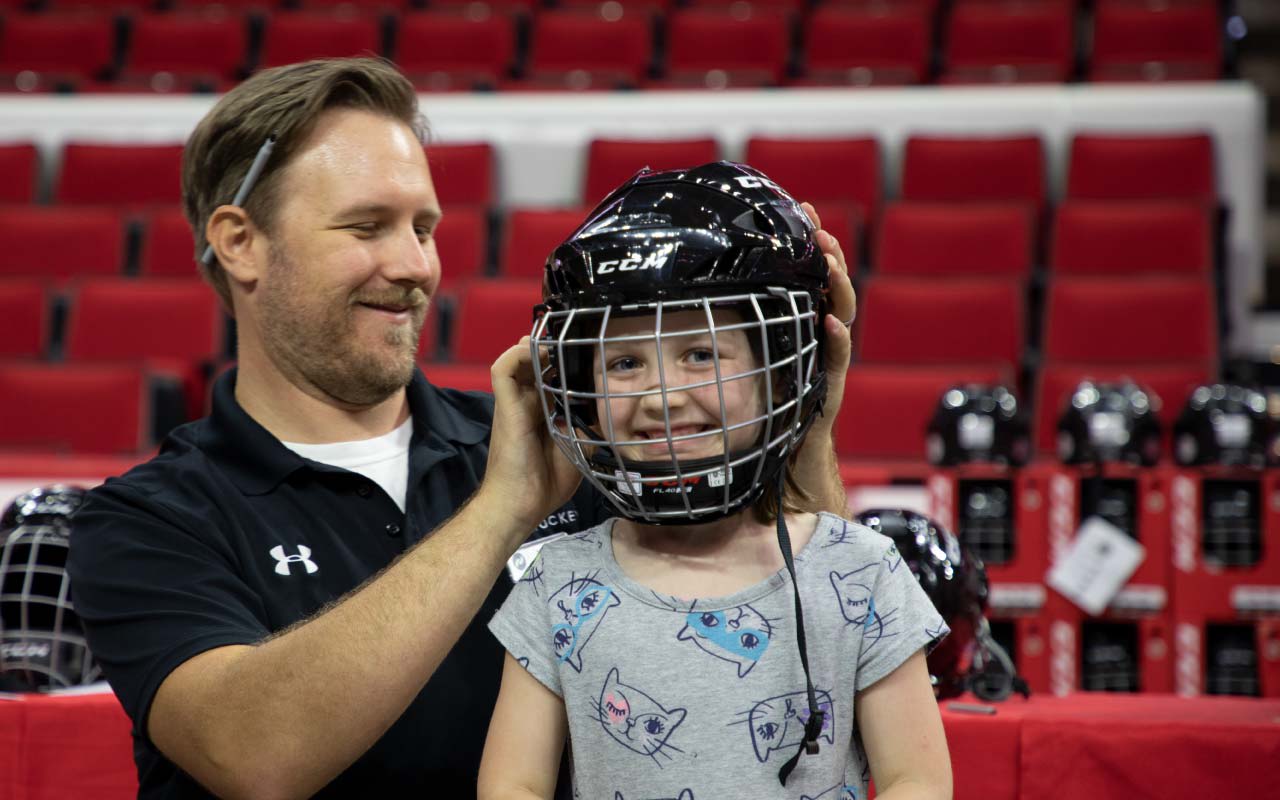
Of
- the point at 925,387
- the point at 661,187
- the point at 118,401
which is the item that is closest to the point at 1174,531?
the point at 925,387

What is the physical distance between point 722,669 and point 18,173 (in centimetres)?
612

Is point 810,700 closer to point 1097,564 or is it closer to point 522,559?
point 522,559

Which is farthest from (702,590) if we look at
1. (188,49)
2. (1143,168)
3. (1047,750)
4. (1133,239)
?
(188,49)

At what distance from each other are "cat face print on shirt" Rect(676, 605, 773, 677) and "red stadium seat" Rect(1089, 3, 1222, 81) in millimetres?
5760

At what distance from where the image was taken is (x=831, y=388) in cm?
157

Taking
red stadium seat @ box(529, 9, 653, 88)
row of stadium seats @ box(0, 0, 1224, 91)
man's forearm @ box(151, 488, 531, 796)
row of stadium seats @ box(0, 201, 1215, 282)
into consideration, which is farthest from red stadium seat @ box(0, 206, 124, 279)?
man's forearm @ box(151, 488, 531, 796)

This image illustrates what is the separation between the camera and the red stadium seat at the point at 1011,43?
255 inches

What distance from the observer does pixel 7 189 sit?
6402 millimetres

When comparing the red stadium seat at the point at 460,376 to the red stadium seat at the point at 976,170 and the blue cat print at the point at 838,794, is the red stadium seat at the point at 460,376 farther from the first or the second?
the blue cat print at the point at 838,794

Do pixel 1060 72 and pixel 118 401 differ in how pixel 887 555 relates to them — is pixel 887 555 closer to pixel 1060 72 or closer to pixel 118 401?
pixel 118 401

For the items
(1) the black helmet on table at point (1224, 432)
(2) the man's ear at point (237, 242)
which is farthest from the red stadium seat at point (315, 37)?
(2) the man's ear at point (237, 242)

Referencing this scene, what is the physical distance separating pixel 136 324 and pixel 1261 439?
4.15 metres

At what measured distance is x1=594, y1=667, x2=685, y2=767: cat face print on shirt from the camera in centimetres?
129

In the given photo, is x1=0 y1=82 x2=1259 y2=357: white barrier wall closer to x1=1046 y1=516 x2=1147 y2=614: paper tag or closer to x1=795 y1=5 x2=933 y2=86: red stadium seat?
x1=795 y1=5 x2=933 y2=86: red stadium seat
